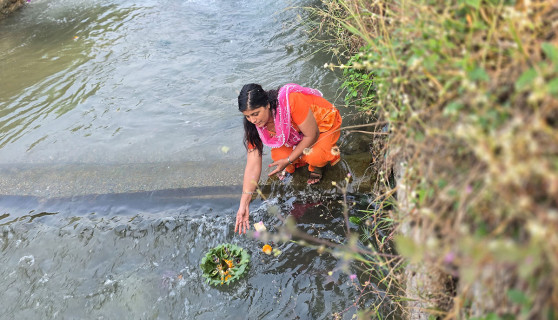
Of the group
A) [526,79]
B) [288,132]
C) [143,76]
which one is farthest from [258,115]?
[143,76]

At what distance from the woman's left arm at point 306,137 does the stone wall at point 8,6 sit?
8695 millimetres

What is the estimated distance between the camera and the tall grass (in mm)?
1024

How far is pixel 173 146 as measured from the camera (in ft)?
14.3

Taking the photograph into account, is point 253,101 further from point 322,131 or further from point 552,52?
point 552,52

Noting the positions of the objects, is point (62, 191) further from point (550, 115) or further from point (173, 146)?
point (550, 115)

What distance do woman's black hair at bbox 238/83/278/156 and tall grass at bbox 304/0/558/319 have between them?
120 cm

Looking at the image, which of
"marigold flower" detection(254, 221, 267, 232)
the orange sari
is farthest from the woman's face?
"marigold flower" detection(254, 221, 267, 232)

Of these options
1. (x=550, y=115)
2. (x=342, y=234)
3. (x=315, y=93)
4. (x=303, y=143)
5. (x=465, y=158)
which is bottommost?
(x=342, y=234)

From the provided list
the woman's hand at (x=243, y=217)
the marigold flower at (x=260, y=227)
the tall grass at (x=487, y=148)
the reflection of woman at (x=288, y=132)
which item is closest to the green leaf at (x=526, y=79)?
the tall grass at (x=487, y=148)

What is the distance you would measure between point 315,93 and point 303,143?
0.46 metres

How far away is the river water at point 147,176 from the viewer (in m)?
2.94

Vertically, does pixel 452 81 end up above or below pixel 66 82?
above

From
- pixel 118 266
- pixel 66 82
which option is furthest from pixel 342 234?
pixel 66 82

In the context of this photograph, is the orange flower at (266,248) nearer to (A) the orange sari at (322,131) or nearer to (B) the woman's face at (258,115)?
(A) the orange sari at (322,131)
